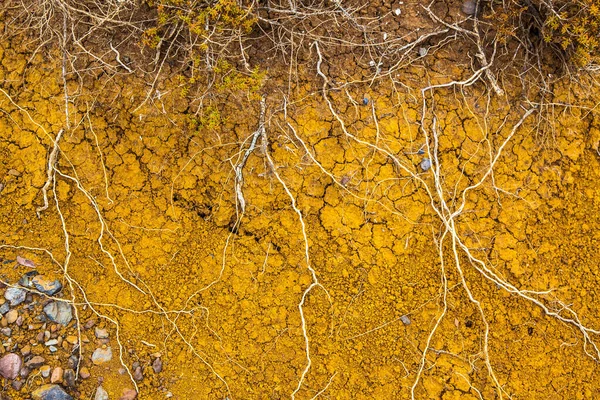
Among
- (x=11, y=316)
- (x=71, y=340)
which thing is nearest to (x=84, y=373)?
(x=71, y=340)

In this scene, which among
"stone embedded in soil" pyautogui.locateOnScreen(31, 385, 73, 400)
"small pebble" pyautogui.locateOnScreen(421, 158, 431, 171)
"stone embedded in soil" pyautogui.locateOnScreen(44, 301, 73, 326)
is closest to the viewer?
"stone embedded in soil" pyautogui.locateOnScreen(31, 385, 73, 400)

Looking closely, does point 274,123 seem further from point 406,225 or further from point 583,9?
point 583,9

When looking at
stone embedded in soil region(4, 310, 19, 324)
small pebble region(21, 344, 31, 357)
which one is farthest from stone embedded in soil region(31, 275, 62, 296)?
small pebble region(21, 344, 31, 357)

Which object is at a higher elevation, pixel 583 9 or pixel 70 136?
pixel 583 9

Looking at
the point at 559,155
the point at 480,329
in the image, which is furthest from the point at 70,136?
the point at 559,155

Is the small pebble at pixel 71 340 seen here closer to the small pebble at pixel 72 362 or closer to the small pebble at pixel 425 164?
the small pebble at pixel 72 362

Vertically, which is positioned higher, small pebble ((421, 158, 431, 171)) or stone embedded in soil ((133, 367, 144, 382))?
small pebble ((421, 158, 431, 171))

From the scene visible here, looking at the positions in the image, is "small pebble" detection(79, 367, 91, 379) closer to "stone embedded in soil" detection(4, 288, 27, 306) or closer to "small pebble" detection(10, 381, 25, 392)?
"small pebble" detection(10, 381, 25, 392)
